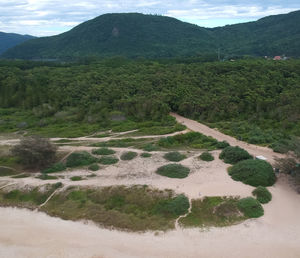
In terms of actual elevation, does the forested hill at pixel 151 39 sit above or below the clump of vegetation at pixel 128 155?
above

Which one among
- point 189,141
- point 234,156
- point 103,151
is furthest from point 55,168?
point 234,156

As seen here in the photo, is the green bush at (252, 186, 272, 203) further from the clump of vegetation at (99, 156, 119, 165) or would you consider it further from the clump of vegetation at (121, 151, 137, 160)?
→ the clump of vegetation at (99, 156, 119, 165)

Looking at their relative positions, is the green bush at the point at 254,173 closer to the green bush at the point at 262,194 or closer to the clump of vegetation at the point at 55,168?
the green bush at the point at 262,194

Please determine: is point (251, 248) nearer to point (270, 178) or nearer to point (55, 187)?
point (270, 178)

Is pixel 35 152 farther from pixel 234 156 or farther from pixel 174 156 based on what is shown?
pixel 234 156

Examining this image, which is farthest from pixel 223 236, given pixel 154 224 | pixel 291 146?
pixel 291 146

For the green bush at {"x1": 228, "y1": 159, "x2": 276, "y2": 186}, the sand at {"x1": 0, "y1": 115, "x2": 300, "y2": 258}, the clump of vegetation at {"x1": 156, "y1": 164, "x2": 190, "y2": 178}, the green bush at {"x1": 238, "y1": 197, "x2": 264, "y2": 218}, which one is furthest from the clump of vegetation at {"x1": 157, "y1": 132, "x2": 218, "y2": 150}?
the green bush at {"x1": 238, "y1": 197, "x2": 264, "y2": 218}

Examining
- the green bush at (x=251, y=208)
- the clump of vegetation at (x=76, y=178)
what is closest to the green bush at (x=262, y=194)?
the green bush at (x=251, y=208)
